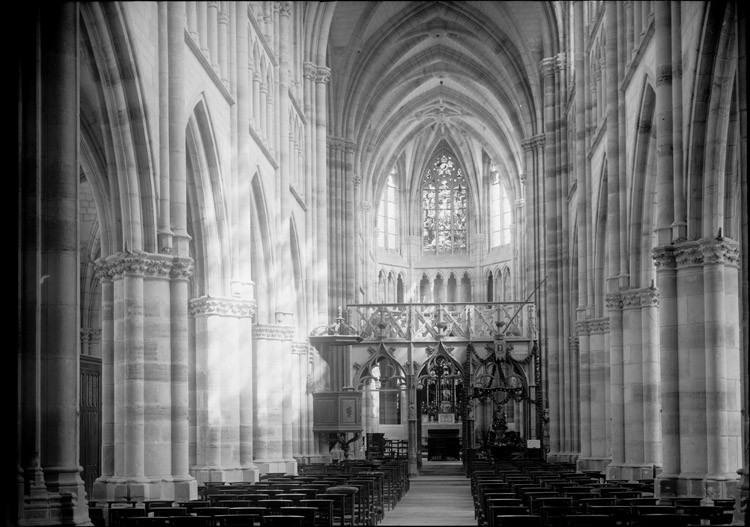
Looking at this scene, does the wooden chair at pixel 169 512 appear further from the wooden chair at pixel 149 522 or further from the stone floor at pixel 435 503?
the stone floor at pixel 435 503

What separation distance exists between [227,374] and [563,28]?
27186 millimetres

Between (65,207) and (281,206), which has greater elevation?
(281,206)

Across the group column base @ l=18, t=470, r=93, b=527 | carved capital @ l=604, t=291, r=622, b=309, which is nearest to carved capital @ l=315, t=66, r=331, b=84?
carved capital @ l=604, t=291, r=622, b=309

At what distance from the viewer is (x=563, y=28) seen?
160 feet

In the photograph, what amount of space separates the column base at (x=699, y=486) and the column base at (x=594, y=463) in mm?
13340

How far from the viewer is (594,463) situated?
119 ft

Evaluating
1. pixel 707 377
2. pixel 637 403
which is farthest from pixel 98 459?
pixel 707 377

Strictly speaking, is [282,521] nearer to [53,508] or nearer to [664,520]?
[53,508]

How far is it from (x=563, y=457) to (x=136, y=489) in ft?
85.7

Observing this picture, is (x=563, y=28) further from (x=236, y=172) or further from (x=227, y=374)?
(x=227, y=374)

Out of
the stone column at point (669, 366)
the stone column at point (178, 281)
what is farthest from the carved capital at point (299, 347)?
the stone column at point (669, 366)

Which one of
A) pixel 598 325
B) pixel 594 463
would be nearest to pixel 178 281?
pixel 598 325

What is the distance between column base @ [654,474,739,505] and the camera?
2064cm

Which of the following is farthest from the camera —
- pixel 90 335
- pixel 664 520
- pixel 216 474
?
pixel 90 335
